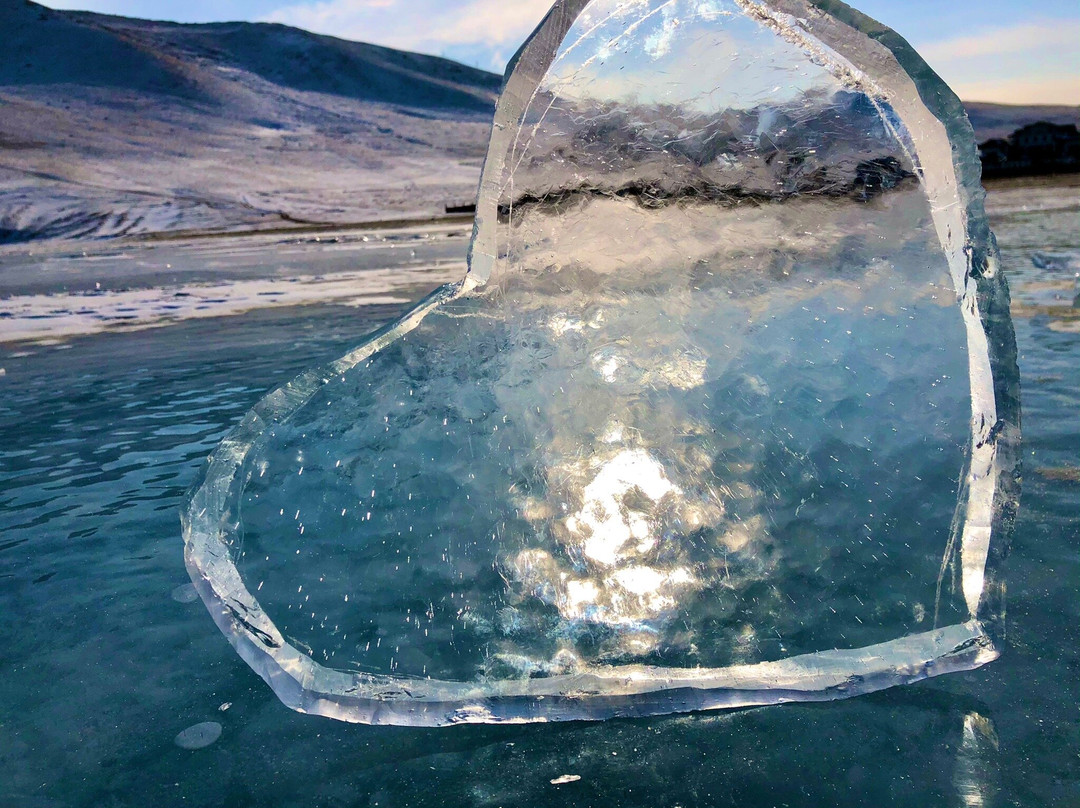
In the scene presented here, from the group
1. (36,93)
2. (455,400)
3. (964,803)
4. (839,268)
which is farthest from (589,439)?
(36,93)

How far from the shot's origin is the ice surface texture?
1.71m

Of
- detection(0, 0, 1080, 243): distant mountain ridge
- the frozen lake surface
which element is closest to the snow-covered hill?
detection(0, 0, 1080, 243): distant mountain ridge

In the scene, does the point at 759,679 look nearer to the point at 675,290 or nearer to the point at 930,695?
the point at 930,695

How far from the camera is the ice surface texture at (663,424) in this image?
1705 mm

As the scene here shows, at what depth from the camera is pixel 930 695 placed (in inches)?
62.4

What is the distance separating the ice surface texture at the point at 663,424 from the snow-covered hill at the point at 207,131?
26.6 metres

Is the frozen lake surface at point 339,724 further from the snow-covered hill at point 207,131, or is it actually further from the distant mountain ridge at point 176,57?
the distant mountain ridge at point 176,57

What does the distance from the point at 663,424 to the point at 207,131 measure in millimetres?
48107

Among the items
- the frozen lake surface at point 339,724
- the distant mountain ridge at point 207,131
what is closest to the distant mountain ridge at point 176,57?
the distant mountain ridge at point 207,131

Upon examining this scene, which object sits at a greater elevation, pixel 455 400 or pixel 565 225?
pixel 565 225

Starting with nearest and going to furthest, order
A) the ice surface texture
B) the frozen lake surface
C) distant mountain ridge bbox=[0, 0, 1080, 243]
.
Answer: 1. the frozen lake surface
2. the ice surface texture
3. distant mountain ridge bbox=[0, 0, 1080, 243]

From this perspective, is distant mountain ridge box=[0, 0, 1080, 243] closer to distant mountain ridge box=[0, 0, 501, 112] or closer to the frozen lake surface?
distant mountain ridge box=[0, 0, 501, 112]

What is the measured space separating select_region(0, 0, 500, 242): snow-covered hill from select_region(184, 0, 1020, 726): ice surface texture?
26.6 metres

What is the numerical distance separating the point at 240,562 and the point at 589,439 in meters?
0.83
